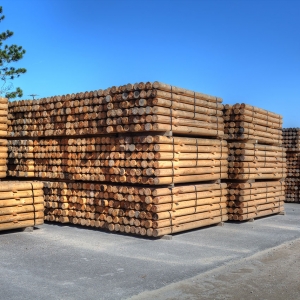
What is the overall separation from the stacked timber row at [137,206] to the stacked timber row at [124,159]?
276mm

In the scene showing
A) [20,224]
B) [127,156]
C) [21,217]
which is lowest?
[20,224]

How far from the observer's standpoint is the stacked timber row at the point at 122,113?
36.5ft

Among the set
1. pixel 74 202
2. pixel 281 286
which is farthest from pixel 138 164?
pixel 281 286

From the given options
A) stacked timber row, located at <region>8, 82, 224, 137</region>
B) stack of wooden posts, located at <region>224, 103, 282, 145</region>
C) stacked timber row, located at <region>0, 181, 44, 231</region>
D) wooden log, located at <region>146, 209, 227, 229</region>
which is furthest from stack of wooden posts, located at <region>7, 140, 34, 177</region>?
stack of wooden posts, located at <region>224, 103, 282, 145</region>

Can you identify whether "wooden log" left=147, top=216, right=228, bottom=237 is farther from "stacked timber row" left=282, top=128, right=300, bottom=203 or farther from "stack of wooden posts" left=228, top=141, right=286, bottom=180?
"stacked timber row" left=282, top=128, right=300, bottom=203

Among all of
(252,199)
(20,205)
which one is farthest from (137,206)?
(252,199)

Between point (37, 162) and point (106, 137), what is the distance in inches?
115

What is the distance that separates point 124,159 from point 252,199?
5.21 m

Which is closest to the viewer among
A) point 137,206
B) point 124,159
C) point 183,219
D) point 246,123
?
point 137,206

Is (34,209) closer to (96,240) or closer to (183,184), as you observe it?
(96,240)

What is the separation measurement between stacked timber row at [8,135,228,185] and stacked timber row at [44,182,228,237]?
0.28 metres

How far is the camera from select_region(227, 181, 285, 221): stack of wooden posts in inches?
559

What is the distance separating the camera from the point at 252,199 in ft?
48.3

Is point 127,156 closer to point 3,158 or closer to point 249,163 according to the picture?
point 3,158
